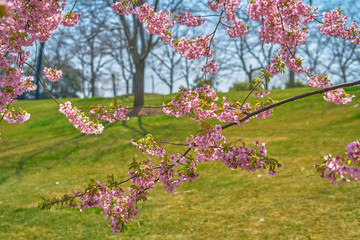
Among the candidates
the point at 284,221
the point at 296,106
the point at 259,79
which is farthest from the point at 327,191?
the point at 296,106

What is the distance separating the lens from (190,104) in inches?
140

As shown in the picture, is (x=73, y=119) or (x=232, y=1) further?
(x=232, y=1)

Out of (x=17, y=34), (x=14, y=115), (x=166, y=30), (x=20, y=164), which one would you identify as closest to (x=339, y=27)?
(x=166, y=30)

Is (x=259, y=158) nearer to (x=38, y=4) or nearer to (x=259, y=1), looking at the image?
(x=259, y=1)

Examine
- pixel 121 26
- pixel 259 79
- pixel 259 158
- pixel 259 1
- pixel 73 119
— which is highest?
pixel 121 26

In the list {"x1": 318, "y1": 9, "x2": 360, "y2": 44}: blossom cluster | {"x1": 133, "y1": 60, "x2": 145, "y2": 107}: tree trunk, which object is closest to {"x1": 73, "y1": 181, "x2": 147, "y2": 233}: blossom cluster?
{"x1": 318, "y1": 9, "x2": 360, "y2": 44}: blossom cluster

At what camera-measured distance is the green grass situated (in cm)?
541

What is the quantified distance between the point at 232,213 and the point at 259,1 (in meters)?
3.36

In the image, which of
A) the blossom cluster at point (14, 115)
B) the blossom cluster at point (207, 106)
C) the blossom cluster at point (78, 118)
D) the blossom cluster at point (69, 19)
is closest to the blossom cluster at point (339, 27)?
the blossom cluster at point (207, 106)

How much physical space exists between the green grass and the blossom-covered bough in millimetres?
1780

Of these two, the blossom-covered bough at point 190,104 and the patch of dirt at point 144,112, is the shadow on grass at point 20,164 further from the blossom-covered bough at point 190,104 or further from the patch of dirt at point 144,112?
the blossom-covered bough at point 190,104

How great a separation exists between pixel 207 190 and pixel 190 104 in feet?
13.2

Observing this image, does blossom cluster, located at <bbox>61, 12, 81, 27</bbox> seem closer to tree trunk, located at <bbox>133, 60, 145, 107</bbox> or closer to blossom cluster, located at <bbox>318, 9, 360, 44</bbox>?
blossom cluster, located at <bbox>318, 9, 360, 44</bbox>

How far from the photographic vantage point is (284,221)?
541 centimetres
